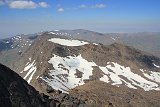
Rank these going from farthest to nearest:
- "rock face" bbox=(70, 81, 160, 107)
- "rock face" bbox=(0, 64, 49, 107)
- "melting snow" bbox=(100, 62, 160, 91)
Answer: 1. "melting snow" bbox=(100, 62, 160, 91)
2. "rock face" bbox=(70, 81, 160, 107)
3. "rock face" bbox=(0, 64, 49, 107)

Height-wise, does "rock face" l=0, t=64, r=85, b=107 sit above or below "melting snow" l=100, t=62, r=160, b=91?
above

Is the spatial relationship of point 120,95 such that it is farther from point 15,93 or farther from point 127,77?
point 15,93

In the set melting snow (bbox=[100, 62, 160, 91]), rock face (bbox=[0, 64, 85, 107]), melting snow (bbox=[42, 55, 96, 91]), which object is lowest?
melting snow (bbox=[100, 62, 160, 91])

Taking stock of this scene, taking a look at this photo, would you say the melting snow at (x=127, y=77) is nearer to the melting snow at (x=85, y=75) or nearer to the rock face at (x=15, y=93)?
the melting snow at (x=85, y=75)

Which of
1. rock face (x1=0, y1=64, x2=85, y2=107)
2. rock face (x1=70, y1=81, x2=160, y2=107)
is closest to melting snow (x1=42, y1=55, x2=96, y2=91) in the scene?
rock face (x1=70, y1=81, x2=160, y2=107)

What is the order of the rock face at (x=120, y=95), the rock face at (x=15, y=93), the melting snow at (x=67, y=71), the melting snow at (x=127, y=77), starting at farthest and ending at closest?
the melting snow at (x=127, y=77) → the melting snow at (x=67, y=71) → the rock face at (x=120, y=95) → the rock face at (x=15, y=93)

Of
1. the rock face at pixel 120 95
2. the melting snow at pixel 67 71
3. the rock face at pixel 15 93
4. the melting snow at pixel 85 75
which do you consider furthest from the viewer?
the melting snow at pixel 85 75

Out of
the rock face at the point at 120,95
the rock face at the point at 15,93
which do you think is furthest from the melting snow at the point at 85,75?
the rock face at the point at 15,93

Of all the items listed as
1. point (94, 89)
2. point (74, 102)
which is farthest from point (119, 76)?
point (74, 102)

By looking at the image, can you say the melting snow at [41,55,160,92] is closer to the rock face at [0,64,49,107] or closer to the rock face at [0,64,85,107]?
the rock face at [0,64,85,107]
